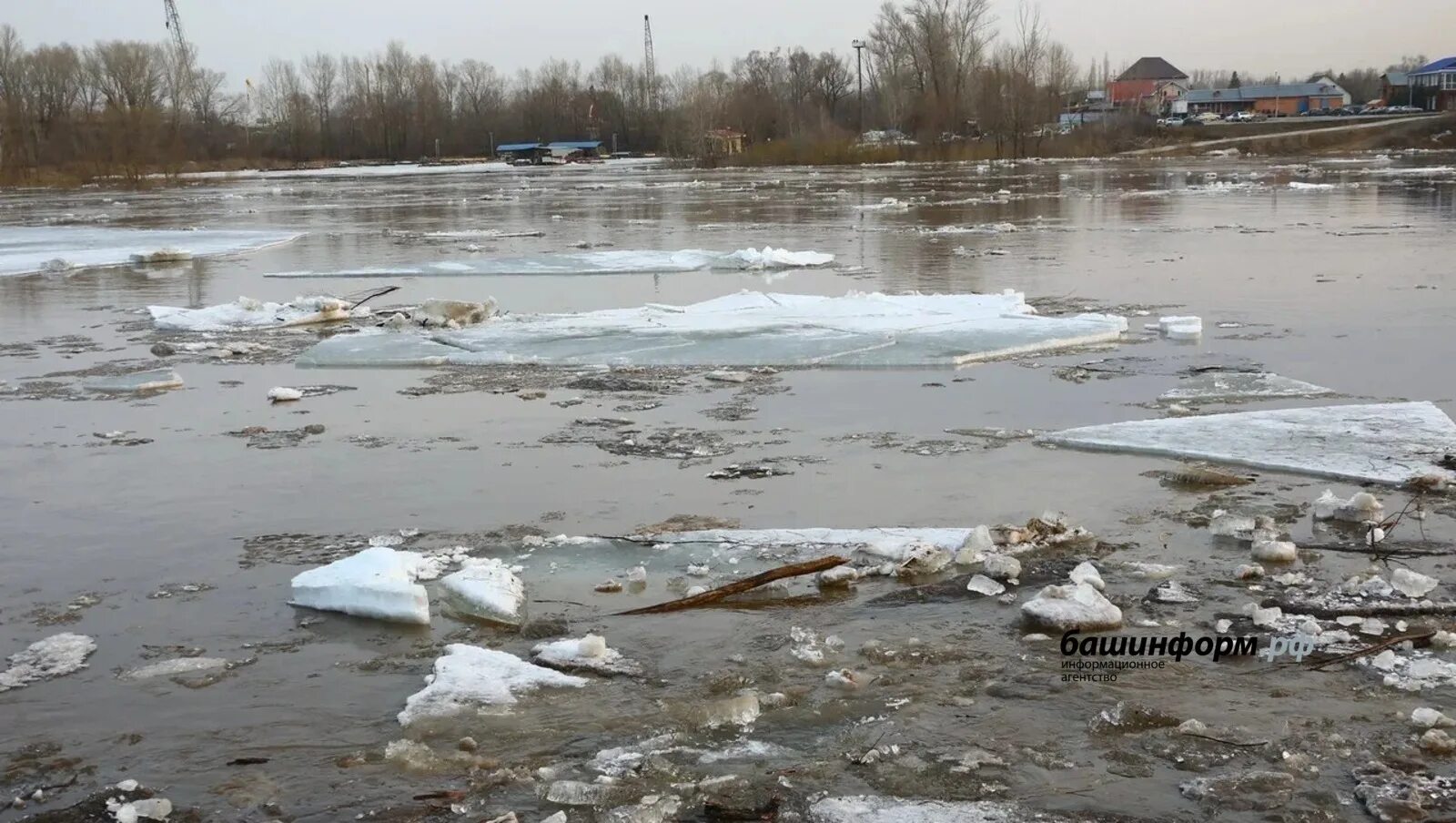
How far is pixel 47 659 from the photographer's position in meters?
4.66

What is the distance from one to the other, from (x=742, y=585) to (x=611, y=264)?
13.3m

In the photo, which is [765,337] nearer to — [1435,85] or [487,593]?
[487,593]

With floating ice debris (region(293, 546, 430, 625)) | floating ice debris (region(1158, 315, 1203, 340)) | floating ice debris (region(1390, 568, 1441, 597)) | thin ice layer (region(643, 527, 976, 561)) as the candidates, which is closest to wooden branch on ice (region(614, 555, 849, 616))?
thin ice layer (region(643, 527, 976, 561))

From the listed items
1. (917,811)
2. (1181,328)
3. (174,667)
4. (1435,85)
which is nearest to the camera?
(917,811)

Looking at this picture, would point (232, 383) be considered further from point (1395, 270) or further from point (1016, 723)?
point (1395, 270)

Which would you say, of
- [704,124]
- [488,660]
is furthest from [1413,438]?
[704,124]

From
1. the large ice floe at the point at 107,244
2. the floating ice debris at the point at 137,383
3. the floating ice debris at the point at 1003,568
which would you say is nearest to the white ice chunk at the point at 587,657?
the floating ice debris at the point at 1003,568

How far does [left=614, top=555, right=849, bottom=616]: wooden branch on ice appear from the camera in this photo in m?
4.98

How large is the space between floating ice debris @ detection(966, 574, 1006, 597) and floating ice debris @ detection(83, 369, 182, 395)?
23.2 ft

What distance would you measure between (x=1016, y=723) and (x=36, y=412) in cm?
774

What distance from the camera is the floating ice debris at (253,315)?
13.1 metres

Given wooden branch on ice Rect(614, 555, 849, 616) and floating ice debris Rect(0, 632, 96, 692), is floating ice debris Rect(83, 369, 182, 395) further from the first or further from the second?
wooden branch on ice Rect(614, 555, 849, 616)

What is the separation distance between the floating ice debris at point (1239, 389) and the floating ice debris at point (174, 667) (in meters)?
5.85

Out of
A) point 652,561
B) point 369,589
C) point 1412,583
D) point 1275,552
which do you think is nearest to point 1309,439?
point 1275,552
